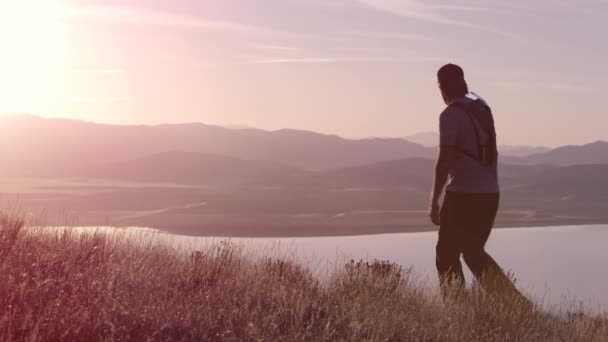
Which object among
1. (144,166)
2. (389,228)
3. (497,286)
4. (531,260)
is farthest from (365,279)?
(144,166)

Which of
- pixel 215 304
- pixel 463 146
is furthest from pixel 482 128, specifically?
pixel 215 304

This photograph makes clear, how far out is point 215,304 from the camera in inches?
233

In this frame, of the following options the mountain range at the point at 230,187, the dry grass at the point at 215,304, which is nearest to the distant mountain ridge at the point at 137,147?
the mountain range at the point at 230,187

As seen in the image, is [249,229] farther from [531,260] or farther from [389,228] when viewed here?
[531,260]

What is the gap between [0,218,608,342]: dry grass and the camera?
517 cm

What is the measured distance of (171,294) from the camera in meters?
6.11

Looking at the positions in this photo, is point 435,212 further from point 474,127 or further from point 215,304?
point 215,304

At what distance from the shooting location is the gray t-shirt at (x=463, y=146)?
698 cm

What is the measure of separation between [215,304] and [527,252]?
2534 cm

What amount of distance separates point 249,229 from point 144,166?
2237 inches

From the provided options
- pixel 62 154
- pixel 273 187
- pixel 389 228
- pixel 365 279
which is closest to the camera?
pixel 365 279

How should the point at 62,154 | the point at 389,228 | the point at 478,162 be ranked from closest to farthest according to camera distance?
the point at 478,162, the point at 389,228, the point at 62,154

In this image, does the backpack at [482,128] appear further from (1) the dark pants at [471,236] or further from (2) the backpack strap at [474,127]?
(1) the dark pants at [471,236]

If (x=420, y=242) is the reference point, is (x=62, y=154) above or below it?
above
